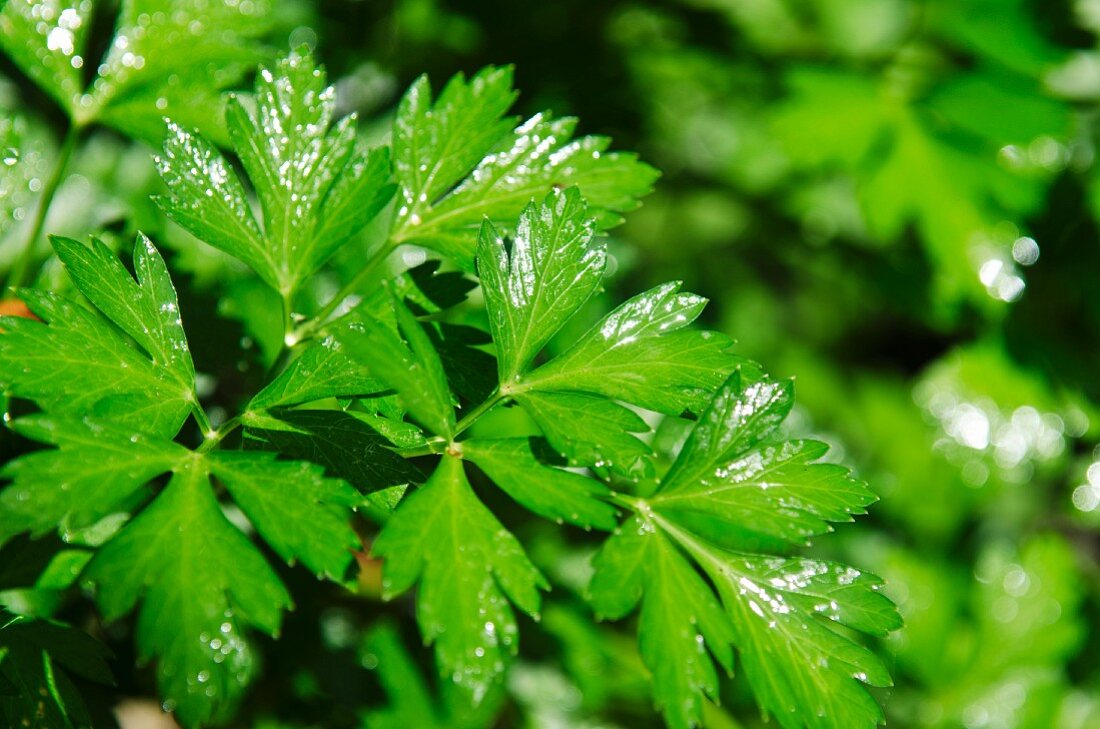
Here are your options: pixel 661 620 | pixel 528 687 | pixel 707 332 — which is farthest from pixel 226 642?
pixel 528 687

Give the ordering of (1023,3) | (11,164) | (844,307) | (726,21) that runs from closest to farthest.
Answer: (11,164) < (1023,3) < (726,21) < (844,307)

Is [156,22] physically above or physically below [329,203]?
above

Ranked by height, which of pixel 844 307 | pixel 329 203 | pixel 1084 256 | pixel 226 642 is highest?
pixel 329 203

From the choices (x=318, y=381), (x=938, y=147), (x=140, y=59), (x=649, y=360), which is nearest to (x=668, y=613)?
(x=649, y=360)

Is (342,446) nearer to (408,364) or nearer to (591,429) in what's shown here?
(408,364)

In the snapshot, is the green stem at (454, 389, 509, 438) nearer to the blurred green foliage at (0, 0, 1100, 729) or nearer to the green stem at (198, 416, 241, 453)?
the green stem at (198, 416, 241, 453)

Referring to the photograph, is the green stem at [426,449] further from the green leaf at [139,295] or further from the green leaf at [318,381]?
the green leaf at [139,295]

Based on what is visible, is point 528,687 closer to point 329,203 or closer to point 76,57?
point 329,203
